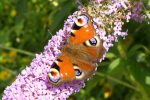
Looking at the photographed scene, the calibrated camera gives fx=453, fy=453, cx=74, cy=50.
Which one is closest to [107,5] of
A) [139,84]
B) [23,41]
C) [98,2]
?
[98,2]

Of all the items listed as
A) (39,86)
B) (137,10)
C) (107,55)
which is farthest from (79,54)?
(107,55)

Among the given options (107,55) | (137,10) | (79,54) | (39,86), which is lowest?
(39,86)

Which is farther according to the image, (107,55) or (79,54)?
(107,55)

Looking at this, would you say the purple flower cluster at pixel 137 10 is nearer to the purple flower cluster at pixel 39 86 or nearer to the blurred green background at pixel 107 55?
the blurred green background at pixel 107 55

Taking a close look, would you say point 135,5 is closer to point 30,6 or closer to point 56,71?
point 56,71

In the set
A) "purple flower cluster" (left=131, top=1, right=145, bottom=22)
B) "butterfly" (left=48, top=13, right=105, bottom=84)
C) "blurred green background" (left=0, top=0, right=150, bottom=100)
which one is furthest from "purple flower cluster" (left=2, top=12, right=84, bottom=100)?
"purple flower cluster" (left=131, top=1, right=145, bottom=22)

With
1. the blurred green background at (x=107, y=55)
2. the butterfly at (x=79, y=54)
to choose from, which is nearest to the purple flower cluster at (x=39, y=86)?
the butterfly at (x=79, y=54)

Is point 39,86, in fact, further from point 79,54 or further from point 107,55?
point 107,55
